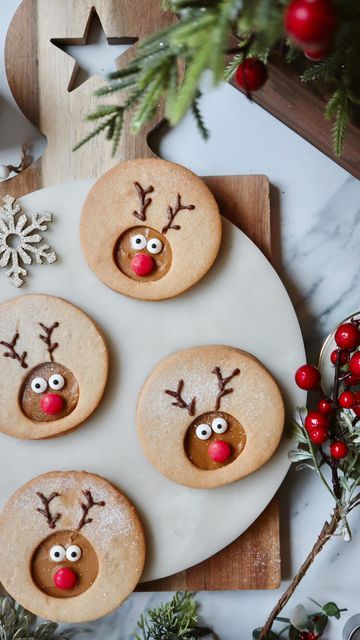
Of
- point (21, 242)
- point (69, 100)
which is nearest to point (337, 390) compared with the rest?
point (21, 242)

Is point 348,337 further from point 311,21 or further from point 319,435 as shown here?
point 311,21

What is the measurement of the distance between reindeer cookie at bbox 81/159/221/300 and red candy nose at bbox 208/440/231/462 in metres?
0.33

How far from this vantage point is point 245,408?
1468 millimetres

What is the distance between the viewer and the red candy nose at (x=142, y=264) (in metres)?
1.46

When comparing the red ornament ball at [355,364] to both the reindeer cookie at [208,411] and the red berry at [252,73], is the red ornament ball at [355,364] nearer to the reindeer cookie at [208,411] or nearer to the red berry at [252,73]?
the reindeer cookie at [208,411]

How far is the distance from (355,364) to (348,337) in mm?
67

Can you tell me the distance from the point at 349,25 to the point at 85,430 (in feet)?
3.12

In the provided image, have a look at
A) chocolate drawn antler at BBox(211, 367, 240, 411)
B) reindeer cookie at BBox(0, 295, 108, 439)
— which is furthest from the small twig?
reindeer cookie at BBox(0, 295, 108, 439)

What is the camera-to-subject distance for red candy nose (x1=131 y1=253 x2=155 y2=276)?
4.81 feet

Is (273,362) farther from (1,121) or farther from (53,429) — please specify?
(1,121)

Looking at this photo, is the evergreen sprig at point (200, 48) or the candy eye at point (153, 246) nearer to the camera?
the evergreen sprig at point (200, 48)

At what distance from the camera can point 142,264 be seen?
146cm

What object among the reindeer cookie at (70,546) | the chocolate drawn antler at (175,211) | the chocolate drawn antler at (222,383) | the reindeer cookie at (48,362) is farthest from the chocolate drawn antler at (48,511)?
the chocolate drawn antler at (175,211)

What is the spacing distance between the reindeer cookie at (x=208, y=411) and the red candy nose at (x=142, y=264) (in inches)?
7.7
